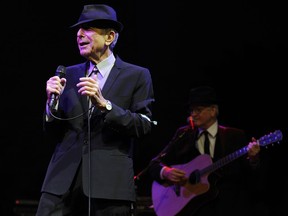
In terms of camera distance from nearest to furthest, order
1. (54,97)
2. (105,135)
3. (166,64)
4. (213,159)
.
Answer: (54,97)
(105,135)
(213,159)
(166,64)

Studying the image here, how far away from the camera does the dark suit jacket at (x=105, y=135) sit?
2.57 metres

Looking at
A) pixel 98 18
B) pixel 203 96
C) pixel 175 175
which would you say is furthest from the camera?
pixel 203 96

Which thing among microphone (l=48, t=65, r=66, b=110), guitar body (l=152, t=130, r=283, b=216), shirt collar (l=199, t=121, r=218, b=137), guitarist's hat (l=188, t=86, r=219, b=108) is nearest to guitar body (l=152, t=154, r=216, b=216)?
guitar body (l=152, t=130, r=283, b=216)

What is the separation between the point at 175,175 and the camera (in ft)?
16.4

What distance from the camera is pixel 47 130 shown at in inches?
108

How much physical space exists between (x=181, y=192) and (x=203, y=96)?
96 cm

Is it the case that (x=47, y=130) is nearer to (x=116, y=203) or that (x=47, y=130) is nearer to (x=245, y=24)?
(x=116, y=203)

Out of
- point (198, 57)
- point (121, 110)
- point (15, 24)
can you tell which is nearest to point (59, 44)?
point (15, 24)

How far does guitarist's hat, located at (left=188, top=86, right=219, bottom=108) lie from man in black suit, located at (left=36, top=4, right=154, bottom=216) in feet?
7.33

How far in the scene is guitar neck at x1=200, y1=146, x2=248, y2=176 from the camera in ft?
15.4

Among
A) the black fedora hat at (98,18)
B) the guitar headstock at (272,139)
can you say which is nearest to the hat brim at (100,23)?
the black fedora hat at (98,18)

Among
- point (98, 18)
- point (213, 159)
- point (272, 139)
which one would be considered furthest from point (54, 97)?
point (213, 159)

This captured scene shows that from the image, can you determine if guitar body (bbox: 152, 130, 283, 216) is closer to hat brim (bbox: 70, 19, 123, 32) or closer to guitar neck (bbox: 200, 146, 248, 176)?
guitar neck (bbox: 200, 146, 248, 176)

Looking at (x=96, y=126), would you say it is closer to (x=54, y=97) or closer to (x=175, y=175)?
(x=54, y=97)
